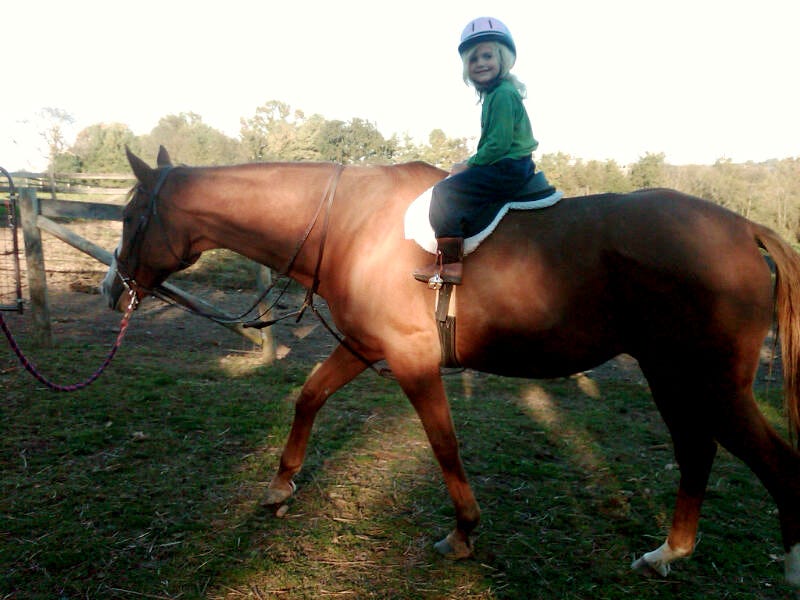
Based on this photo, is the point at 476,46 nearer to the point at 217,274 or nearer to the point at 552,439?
the point at 552,439

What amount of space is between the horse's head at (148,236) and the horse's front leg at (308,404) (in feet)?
3.67

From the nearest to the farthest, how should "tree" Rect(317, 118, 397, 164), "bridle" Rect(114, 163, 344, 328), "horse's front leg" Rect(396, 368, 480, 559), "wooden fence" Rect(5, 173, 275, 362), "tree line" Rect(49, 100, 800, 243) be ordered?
"horse's front leg" Rect(396, 368, 480, 559), "bridle" Rect(114, 163, 344, 328), "wooden fence" Rect(5, 173, 275, 362), "tree line" Rect(49, 100, 800, 243), "tree" Rect(317, 118, 397, 164)

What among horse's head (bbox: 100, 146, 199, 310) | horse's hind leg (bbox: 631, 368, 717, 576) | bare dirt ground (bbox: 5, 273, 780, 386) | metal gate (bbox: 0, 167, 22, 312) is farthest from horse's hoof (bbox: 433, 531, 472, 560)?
metal gate (bbox: 0, 167, 22, 312)

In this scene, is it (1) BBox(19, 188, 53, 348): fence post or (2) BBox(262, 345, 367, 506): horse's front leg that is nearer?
(2) BBox(262, 345, 367, 506): horse's front leg

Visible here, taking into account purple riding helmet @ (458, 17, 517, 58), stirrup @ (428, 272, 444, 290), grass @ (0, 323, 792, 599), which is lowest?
grass @ (0, 323, 792, 599)

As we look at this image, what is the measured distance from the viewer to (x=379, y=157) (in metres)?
36.1

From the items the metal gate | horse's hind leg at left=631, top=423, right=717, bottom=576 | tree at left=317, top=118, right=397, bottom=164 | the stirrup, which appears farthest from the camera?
tree at left=317, top=118, right=397, bottom=164

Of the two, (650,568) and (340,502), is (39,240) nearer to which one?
(340,502)

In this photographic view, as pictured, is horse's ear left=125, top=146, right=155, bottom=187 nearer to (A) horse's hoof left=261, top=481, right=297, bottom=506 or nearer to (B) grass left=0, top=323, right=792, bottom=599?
(B) grass left=0, top=323, right=792, bottom=599

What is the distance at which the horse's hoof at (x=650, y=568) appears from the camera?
291 centimetres

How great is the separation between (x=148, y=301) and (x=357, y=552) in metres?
7.85

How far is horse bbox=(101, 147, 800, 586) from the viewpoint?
255 centimetres

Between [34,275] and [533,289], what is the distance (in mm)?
6272

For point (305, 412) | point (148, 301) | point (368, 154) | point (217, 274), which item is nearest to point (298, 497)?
point (305, 412)
